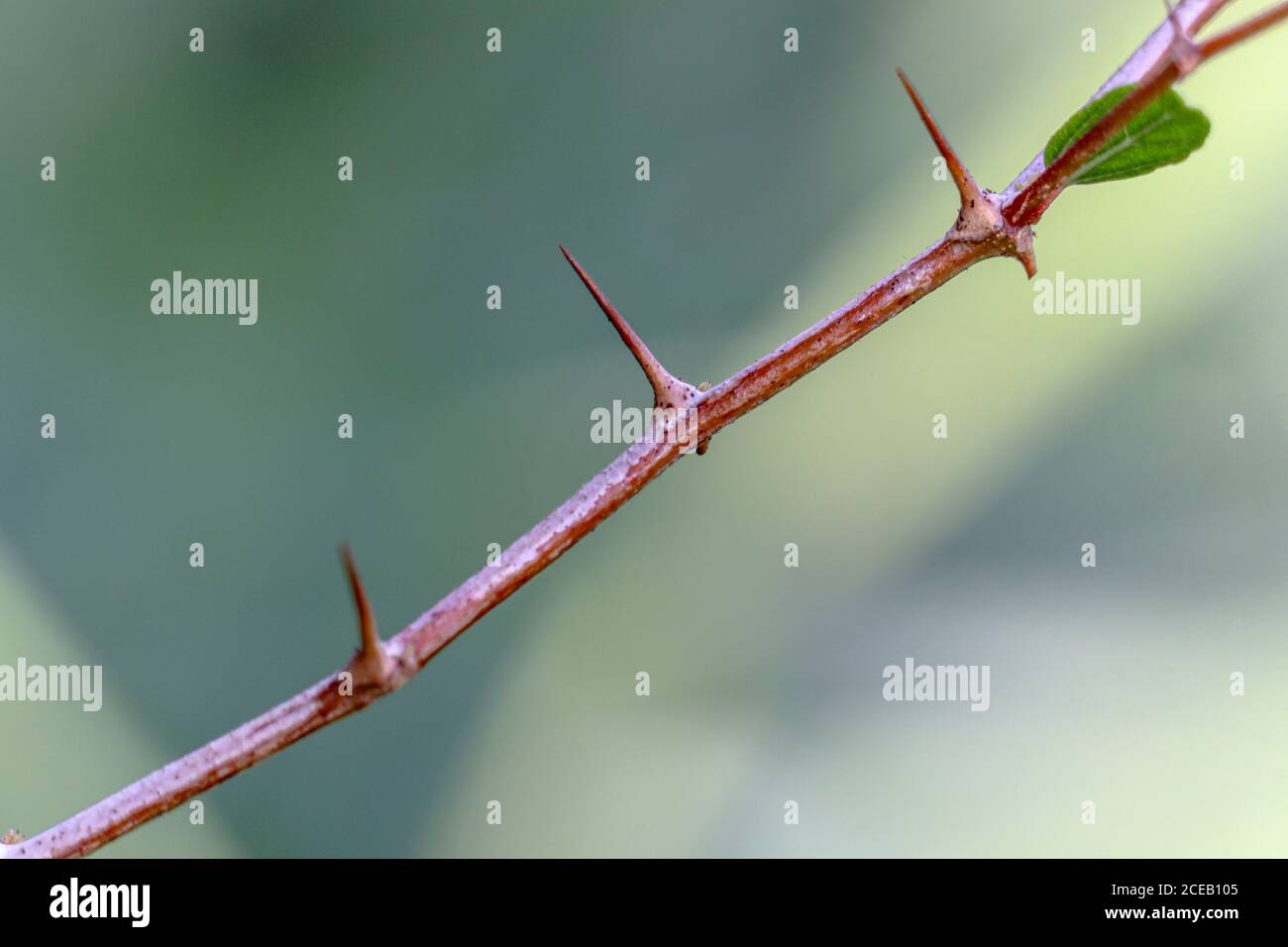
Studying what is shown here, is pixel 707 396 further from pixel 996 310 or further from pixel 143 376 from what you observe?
pixel 143 376

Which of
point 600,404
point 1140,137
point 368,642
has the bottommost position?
point 368,642

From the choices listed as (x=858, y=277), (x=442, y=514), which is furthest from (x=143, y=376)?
(x=858, y=277)

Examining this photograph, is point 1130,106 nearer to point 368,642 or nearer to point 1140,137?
point 1140,137

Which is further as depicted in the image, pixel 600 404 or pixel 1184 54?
pixel 600 404

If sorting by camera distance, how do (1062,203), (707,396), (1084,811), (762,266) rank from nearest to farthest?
(707,396), (1084,811), (1062,203), (762,266)

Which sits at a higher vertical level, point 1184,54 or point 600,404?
point 600,404

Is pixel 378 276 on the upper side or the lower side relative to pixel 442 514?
upper

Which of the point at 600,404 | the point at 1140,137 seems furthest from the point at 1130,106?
the point at 600,404
